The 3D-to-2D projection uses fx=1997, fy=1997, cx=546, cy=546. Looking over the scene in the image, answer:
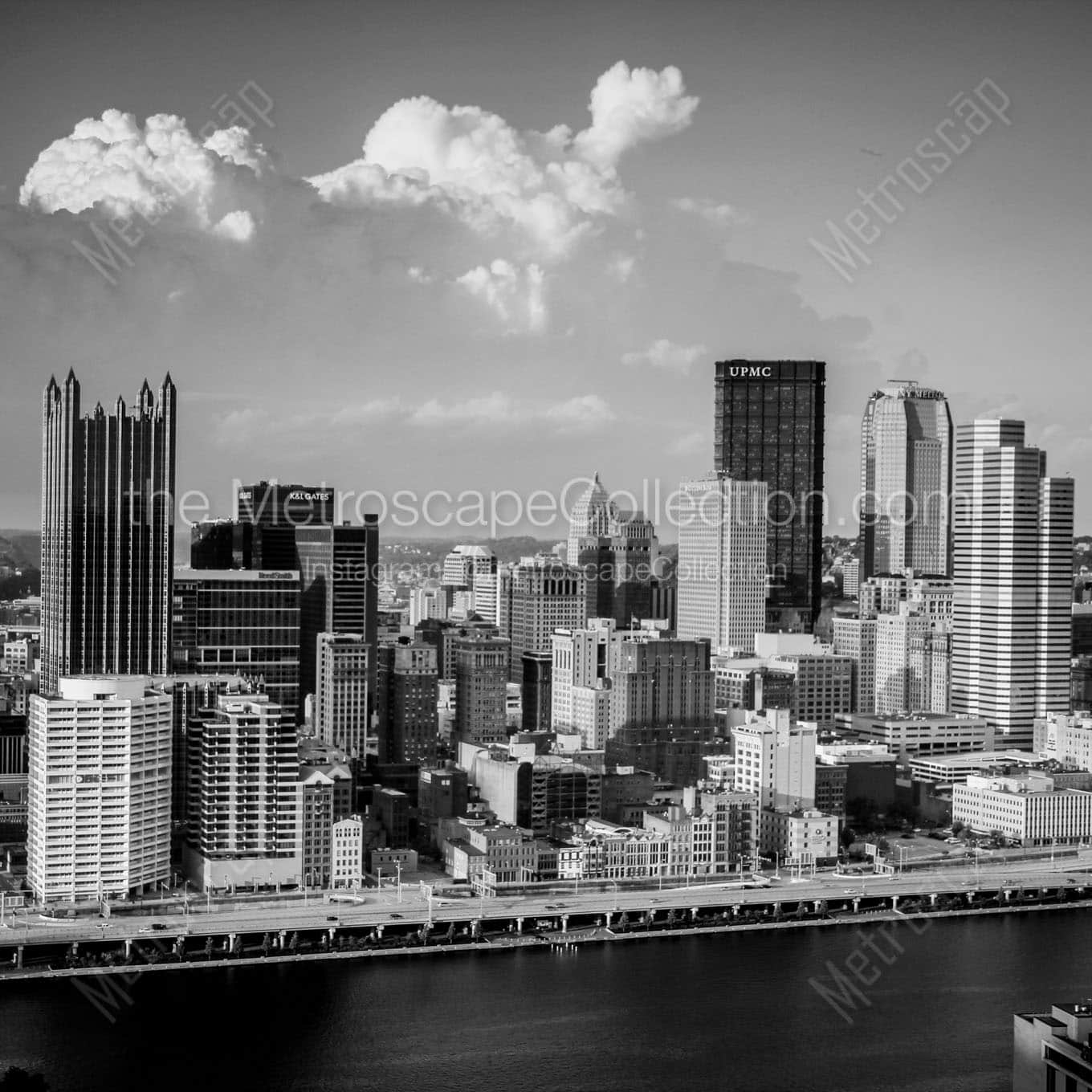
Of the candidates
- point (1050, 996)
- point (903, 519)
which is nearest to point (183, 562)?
point (1050, 996)

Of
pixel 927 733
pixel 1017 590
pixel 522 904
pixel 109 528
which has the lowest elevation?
pixel 522 904

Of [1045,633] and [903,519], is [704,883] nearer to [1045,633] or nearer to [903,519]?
[1045,633]

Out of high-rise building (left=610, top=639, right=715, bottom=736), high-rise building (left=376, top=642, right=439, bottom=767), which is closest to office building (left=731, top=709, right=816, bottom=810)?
high-rise building (left=610, top=639, right=715, bottom=736)

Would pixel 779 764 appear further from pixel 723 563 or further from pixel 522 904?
pixel 723 563

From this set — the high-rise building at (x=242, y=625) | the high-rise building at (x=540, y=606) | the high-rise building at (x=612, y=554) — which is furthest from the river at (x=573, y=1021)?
the high-rise building at (x=612, y=554)

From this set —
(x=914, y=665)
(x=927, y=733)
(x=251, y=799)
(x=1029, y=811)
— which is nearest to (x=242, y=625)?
(x=251, y=799)
